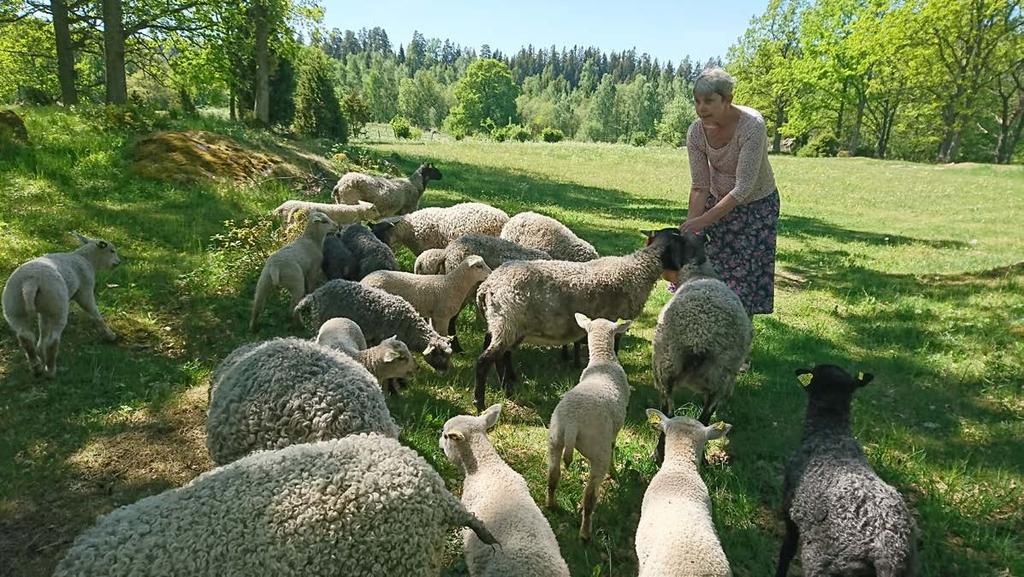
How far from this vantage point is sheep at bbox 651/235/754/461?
15.5ft

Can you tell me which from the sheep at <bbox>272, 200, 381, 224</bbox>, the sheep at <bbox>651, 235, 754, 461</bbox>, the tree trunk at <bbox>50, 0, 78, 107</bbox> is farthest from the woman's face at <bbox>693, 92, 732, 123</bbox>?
the tree trunk at <bbox>50, 0, 78, 107</bbox>

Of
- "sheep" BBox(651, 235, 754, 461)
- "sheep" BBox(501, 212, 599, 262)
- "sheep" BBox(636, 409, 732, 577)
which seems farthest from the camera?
"sheep" BBox(501, 212, 599, 262)

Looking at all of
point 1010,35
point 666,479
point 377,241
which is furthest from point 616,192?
point 1010,35

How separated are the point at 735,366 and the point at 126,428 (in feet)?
16.5

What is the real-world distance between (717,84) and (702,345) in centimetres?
229

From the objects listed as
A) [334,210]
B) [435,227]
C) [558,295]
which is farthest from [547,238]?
[334,210]

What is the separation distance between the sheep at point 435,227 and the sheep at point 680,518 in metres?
5.35

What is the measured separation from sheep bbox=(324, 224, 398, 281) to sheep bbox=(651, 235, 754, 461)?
Result: 393cm

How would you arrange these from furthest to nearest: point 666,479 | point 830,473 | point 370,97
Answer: point 370,97
point 666,479
point 830,473

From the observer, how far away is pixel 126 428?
460 centimetres

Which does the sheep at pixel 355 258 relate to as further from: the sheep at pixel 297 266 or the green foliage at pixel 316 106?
the green foliage at pixel 316 106

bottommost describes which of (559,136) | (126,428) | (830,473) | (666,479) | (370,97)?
(126,428)

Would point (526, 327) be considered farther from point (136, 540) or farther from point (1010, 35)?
point (1010, 35)

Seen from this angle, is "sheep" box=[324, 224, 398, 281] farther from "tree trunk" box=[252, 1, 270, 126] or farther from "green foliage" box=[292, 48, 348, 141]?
"green foliage" box=[292, 48, 348, 141]
